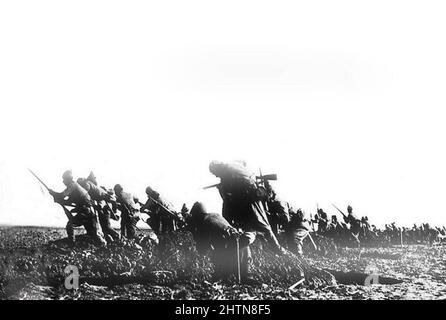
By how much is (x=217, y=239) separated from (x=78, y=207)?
9.00 feet

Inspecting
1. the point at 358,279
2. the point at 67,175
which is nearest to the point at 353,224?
the point at 358,279

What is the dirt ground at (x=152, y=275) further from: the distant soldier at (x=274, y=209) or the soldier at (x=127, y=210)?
the distant soldier at (x=274, y=209)

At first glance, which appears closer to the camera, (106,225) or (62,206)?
(62,206)

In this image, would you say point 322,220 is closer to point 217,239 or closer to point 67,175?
point 217,239

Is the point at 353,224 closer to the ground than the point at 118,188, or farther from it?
closer to the ground

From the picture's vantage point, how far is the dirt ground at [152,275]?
361 inches

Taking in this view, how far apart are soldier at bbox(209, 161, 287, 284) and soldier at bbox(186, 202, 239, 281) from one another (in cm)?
42

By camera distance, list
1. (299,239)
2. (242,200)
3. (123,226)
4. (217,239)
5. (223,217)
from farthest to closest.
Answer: (299,239)
(123,226)
(242,200)
(223,217)
(217,239)

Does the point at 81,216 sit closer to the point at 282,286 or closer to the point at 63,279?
the point at 63,279

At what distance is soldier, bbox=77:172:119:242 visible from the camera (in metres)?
9.92

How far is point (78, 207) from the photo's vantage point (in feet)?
32.8

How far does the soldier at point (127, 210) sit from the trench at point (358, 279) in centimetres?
371
